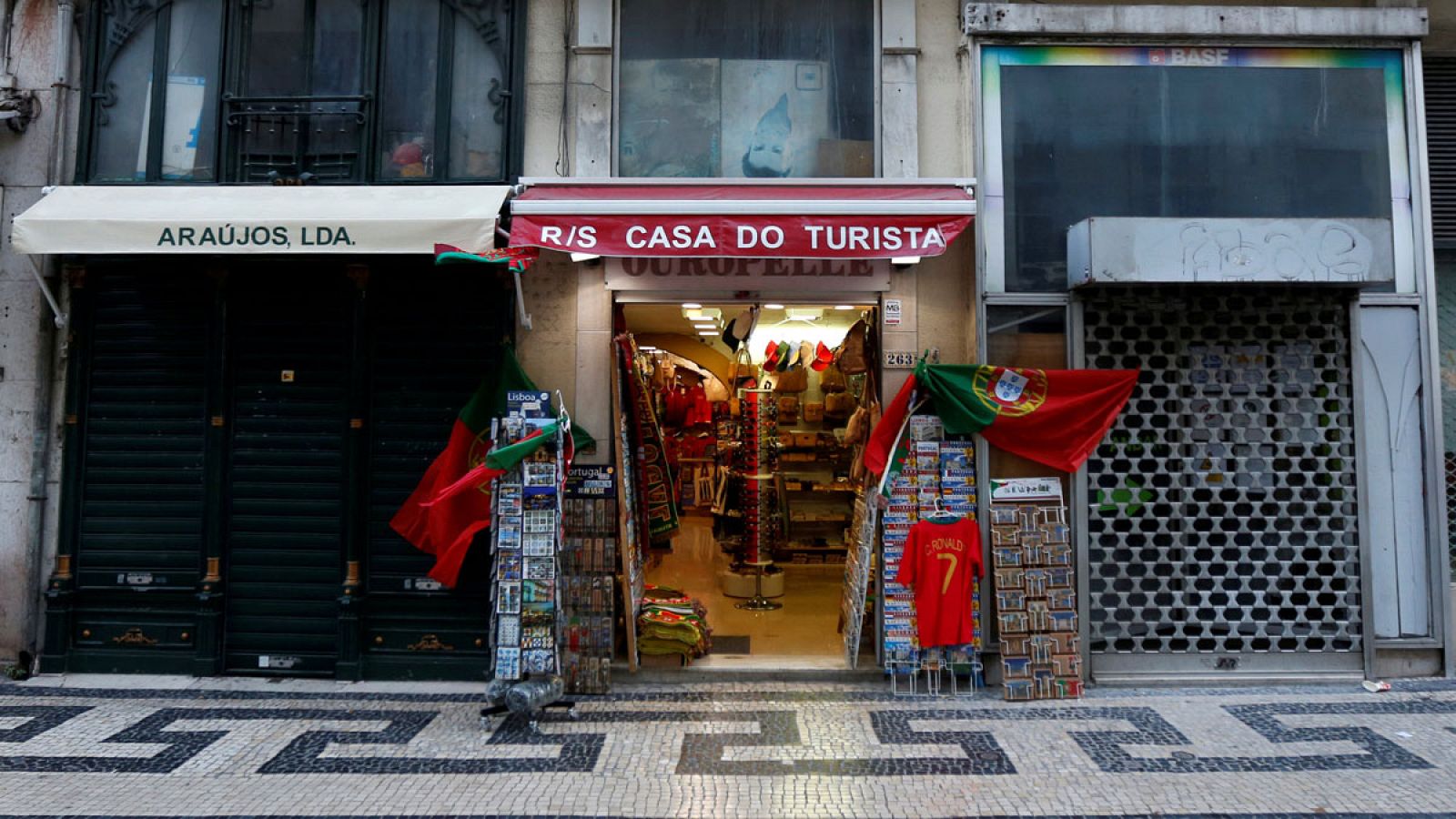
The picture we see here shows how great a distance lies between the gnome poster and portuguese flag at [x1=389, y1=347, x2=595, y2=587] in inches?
108

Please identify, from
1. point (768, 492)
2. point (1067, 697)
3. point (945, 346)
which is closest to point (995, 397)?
point (945, 346)

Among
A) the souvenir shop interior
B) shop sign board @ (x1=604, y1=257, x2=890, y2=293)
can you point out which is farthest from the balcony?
the souvenir shop interior

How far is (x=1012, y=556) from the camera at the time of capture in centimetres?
676

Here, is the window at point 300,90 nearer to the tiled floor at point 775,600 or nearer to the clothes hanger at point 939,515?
the clothes hanger at point 939,515

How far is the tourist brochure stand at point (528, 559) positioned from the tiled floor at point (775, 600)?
5.54ft

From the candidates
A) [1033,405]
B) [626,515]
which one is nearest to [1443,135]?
[1033,405]

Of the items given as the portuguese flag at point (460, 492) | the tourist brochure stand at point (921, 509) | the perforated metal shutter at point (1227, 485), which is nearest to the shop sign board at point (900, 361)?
the tourist brochure stand at point (921, 509)

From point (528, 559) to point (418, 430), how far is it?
1705mm

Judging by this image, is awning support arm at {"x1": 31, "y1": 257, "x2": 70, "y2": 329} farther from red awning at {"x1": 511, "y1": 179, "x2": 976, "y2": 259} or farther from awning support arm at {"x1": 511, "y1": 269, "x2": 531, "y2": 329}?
red awning at {"x1": 511, "y1": 179, "x2": 976, "y2": 259}

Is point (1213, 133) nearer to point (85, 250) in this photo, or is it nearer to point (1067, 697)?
point (1067, 697)

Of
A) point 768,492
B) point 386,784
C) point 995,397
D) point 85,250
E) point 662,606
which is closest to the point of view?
point 386,784

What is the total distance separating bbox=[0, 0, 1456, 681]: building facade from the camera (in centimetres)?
703

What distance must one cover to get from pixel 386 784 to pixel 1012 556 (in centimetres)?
486

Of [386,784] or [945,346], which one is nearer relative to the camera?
[386,784]
